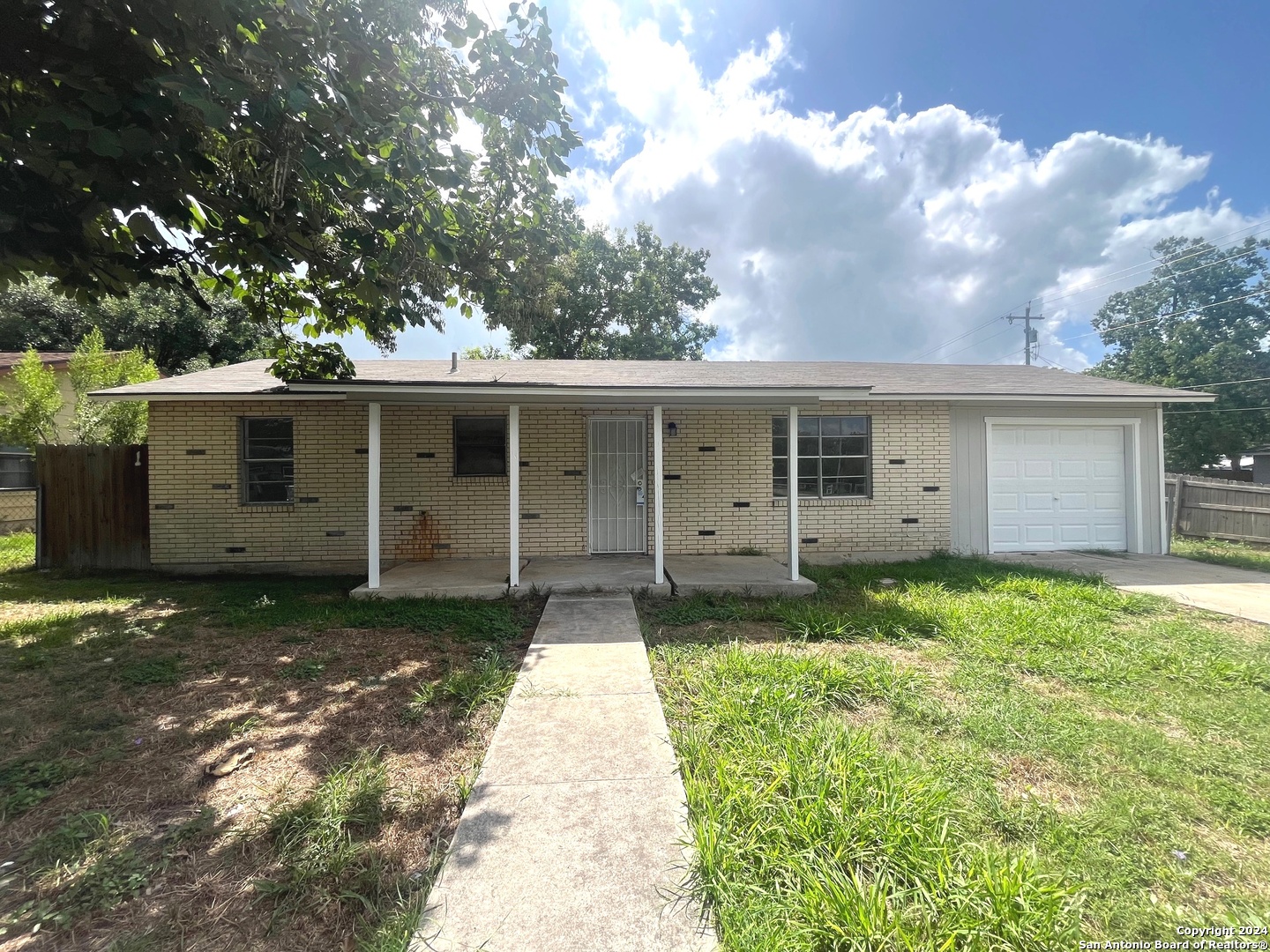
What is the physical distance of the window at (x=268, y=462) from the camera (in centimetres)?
810

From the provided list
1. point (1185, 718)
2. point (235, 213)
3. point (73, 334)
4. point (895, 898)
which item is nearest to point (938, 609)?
point (1185, 718)

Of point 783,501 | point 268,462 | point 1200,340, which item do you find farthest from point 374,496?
point 1200,340

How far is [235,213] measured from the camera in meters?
5.00

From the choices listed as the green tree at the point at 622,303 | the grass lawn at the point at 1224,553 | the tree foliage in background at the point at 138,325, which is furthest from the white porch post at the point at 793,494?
the tree foliage in background at the point at 138,325

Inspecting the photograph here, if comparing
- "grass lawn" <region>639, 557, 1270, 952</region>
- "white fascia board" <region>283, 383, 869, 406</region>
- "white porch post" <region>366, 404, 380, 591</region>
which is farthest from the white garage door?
"white porch post" <region>366, 404, 380, 591</region>

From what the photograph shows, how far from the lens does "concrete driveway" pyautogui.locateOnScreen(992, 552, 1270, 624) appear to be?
5766mm

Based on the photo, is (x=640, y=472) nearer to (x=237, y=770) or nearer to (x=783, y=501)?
(x=783, y=501)

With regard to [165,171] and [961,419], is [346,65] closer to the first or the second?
[165,171]

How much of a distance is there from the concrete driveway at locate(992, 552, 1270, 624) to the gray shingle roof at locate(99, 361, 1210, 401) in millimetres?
2516

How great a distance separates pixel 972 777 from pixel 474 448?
7.28 m

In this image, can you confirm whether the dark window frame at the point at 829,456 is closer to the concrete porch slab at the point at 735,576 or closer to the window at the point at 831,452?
the window at the point at 831,452

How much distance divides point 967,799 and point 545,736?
2.17 m

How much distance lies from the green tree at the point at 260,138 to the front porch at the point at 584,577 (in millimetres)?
3283

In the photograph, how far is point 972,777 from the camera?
2.67 meters
